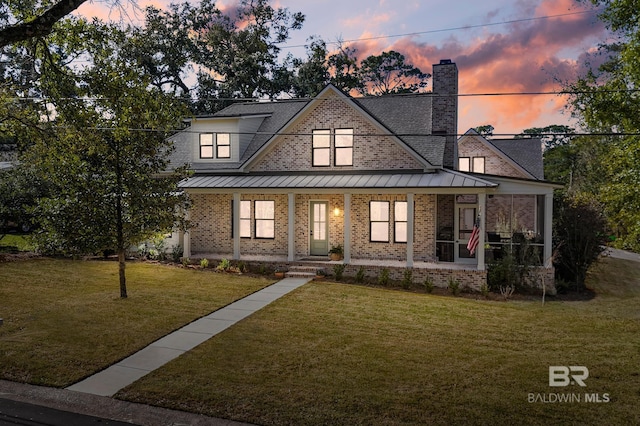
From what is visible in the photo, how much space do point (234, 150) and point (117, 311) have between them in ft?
34.2

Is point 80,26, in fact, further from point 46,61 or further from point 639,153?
point 639,153

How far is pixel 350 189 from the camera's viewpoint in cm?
1697

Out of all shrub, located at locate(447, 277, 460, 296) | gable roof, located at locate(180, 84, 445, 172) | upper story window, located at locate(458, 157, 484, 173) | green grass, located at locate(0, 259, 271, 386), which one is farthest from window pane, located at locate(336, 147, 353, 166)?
upper story window, located at locate(458, 157, 484, 173)

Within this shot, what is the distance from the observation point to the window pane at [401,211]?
1825cm

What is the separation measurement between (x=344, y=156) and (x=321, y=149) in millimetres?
982

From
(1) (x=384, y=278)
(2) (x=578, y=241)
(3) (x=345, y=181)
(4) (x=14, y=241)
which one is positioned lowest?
(1) (x=384, y=278)

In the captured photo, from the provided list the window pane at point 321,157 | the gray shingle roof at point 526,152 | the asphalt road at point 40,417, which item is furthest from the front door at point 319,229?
the asphalt road at point 40,417

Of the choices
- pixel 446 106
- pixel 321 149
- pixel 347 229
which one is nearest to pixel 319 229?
pixel 347 229

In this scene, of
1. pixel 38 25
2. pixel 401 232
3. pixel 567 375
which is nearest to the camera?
pixel 567 375

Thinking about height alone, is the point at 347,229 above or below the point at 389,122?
below

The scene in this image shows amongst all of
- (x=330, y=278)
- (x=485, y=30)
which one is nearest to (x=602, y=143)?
(x=485, y=30)

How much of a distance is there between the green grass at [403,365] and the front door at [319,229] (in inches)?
228

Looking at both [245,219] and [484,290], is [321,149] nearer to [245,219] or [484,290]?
[245,219]

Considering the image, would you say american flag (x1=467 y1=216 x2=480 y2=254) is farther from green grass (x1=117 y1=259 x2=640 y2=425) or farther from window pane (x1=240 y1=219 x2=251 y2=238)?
window pane (x1=240 y1=219 x2=251 y2=238)
